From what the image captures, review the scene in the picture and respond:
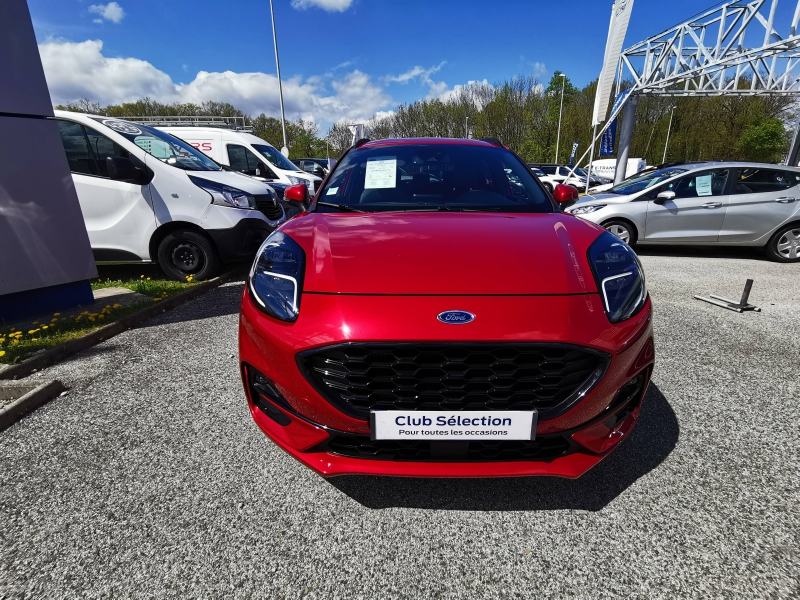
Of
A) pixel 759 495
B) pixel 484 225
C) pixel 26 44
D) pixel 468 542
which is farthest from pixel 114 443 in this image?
pixel 26 44

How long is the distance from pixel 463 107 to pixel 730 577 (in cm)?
5096

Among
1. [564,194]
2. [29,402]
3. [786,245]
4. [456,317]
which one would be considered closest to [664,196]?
[786,245]

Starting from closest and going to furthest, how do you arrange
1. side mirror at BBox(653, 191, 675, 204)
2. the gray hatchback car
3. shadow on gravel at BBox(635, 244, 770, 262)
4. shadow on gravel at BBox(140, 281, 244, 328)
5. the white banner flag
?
shadow on gravel at BBox(140, 281, 244, 328) < side mirror at BBox(653, 191, 675, 204) < the gray hatchback car < shadow on gravel at BBox(635, 244, 770, 262) < the white banner flag

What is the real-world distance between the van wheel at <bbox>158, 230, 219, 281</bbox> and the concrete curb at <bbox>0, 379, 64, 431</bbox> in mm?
2610

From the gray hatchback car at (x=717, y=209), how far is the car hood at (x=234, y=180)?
5209 mm

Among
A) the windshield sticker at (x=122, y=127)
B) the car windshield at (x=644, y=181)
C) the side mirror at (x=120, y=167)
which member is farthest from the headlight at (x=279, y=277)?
the car windshield at (x=644, y=181)

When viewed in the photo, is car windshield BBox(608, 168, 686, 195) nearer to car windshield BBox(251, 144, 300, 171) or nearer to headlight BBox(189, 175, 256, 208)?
headlight BBox(189, 175, 256, 208)

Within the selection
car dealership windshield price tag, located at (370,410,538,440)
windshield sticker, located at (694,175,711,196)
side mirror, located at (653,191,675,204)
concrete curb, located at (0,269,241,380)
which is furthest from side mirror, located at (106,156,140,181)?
windshield sticker, located at (694,175,711,196)

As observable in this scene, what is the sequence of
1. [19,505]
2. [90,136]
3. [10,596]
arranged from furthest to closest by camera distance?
[90,136] → [19,505] → [10,596]

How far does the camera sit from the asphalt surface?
1.42 meters

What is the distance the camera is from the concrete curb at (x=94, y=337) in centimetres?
282

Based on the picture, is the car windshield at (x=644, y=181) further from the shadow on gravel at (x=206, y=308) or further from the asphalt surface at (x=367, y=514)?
the shadow on gravel at (x=206, y=308)

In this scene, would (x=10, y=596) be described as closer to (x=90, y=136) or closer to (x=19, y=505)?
(x=19, y=505)

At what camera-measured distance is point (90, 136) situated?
4.77m
